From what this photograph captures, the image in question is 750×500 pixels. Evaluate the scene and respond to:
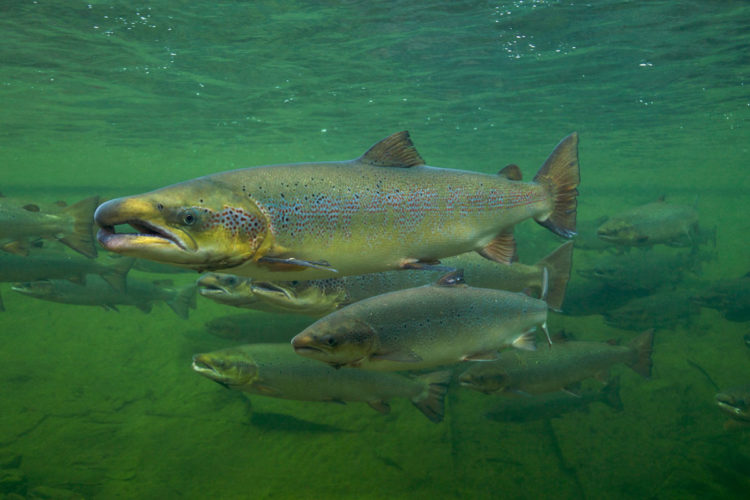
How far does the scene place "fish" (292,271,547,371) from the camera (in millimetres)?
3627

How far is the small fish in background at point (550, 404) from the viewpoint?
21.0ft

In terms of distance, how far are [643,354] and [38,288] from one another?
33.3ft

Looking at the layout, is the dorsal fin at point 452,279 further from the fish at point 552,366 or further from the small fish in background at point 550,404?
the small fish in background at point 550,404

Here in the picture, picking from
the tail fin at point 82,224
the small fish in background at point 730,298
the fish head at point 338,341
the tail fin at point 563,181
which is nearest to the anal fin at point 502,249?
the tail fin at point 563,181

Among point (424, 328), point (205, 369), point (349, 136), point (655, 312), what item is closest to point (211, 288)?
point (205, 369)

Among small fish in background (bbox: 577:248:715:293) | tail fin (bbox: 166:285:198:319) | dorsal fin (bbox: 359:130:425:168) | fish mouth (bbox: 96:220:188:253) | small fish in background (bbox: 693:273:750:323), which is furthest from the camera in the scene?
small fish in background (bbox: 577:248:715:293)

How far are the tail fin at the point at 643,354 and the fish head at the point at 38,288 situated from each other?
9.85 meters

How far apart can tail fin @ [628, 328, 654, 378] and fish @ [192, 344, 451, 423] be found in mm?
3146

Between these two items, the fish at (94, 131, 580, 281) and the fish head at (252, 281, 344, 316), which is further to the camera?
the fish head at (252, 281, 344, 316)

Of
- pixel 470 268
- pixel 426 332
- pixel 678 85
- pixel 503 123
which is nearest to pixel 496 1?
pixel 470 268

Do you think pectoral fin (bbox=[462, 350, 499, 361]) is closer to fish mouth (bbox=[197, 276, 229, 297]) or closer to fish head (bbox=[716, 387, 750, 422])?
fish mouth (bbox=[197, 276, 229, 297])

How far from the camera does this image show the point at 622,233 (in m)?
11.3

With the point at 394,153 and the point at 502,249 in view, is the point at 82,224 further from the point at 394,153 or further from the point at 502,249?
the point at 502,249

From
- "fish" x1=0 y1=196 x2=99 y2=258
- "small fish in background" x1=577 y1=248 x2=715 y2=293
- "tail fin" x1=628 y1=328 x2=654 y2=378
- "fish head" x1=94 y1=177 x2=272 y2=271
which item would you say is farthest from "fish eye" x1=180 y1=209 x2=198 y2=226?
"small fish in background" x1=577 y1=248 x2=715 y2=293
